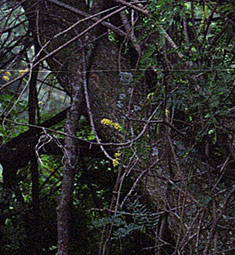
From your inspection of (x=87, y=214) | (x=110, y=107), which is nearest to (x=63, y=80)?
(x=110, y=107)

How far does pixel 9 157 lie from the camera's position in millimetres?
2502

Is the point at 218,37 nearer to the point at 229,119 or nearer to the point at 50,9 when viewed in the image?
the point at 229,119

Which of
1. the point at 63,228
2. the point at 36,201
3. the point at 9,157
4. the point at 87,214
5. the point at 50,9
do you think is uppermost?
the point at 50,9

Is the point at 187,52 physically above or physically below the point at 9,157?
above

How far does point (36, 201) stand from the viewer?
2.56 meters

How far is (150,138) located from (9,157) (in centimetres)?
128

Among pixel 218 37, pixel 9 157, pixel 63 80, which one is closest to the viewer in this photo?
pixel 218 37

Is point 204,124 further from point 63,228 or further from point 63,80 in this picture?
point 63,80

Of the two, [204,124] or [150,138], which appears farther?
[150,138]

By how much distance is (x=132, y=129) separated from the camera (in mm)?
1453

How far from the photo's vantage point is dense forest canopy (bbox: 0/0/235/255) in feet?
3.93

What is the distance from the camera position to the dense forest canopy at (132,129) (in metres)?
1.20

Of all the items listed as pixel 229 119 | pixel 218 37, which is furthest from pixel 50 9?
pixel 229 119

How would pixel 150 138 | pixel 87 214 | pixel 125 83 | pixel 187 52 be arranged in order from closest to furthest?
pixel 187 52, pixel 150 138, pixel 125 83, pixel 87 214
